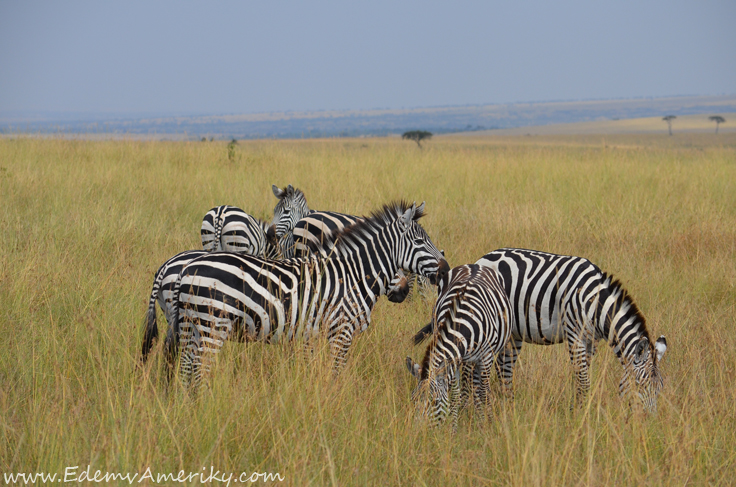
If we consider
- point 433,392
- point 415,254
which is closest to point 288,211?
point 415,254

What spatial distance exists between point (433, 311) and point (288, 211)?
10.4ft

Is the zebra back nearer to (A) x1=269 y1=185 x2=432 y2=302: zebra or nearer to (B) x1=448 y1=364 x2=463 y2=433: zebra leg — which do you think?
(A) x1=269 y1=185 x2=432 y2=302: zebra

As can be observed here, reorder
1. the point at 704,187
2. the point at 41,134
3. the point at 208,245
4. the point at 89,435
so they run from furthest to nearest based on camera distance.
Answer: the point at 41,134
the point at 704,187
the point at 208,245
the point at 89,435

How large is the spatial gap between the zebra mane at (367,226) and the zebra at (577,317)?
2.60 feet

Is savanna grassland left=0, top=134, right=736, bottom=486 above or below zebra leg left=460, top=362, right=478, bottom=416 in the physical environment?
above

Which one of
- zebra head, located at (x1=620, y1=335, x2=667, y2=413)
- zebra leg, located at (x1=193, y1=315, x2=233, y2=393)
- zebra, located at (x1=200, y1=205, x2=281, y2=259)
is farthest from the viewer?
zebra, located at (x1=200, y1=205, x2=281, y2=259)

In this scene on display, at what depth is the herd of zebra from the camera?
360 centimetres

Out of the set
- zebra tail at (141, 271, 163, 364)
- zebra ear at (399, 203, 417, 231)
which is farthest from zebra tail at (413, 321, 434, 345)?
zebra tail at (141, 271, 163, 364)

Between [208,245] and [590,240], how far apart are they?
16.5ft

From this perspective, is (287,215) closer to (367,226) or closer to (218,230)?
(218,230)

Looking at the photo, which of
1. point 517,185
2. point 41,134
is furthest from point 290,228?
point 41,134

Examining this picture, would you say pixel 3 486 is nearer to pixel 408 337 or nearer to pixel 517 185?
pixel 408 337

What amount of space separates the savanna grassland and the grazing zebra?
23 centimetres

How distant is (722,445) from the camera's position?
11.1ft
